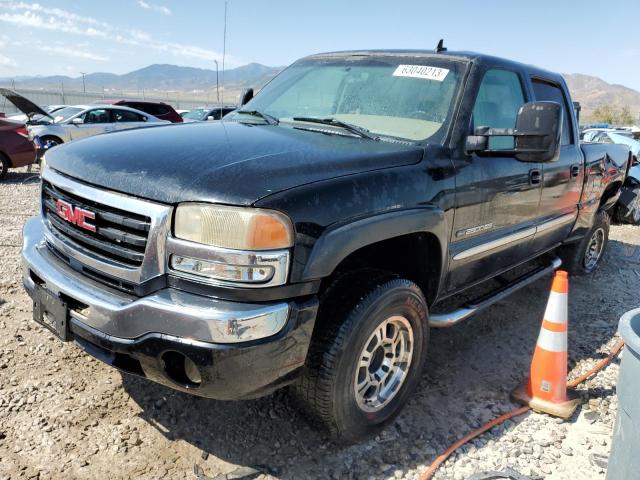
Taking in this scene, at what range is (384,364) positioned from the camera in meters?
2.72

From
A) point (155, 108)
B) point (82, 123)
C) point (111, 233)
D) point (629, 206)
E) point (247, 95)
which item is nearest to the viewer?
point (111, 233)

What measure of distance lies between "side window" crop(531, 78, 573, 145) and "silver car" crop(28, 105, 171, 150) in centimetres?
998

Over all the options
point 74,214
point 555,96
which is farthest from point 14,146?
point 555,96

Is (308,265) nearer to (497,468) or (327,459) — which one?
(327,459)

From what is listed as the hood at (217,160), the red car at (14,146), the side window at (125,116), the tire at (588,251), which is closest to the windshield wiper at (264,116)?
the hood at (217,160)

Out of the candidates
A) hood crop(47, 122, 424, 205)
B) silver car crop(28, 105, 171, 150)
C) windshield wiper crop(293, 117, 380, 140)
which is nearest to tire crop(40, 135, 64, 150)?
silver car crop(28, 105, 171, 150)

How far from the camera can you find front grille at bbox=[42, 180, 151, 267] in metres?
2.10

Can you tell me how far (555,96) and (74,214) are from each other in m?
3.74

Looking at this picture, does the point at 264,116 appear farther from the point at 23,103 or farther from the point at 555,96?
the point at 23,103

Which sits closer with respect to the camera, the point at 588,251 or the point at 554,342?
the point at 554,342

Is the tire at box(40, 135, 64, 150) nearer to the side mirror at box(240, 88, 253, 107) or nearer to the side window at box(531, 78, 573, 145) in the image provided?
the side mirror at box(240, 88, 253, 107)

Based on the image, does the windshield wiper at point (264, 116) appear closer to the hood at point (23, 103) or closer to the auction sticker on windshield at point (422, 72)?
the auction sticker on windshield at point (422, 72)

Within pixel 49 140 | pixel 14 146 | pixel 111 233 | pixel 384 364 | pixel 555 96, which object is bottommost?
pixel 49 140

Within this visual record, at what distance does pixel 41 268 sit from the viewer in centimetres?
248
